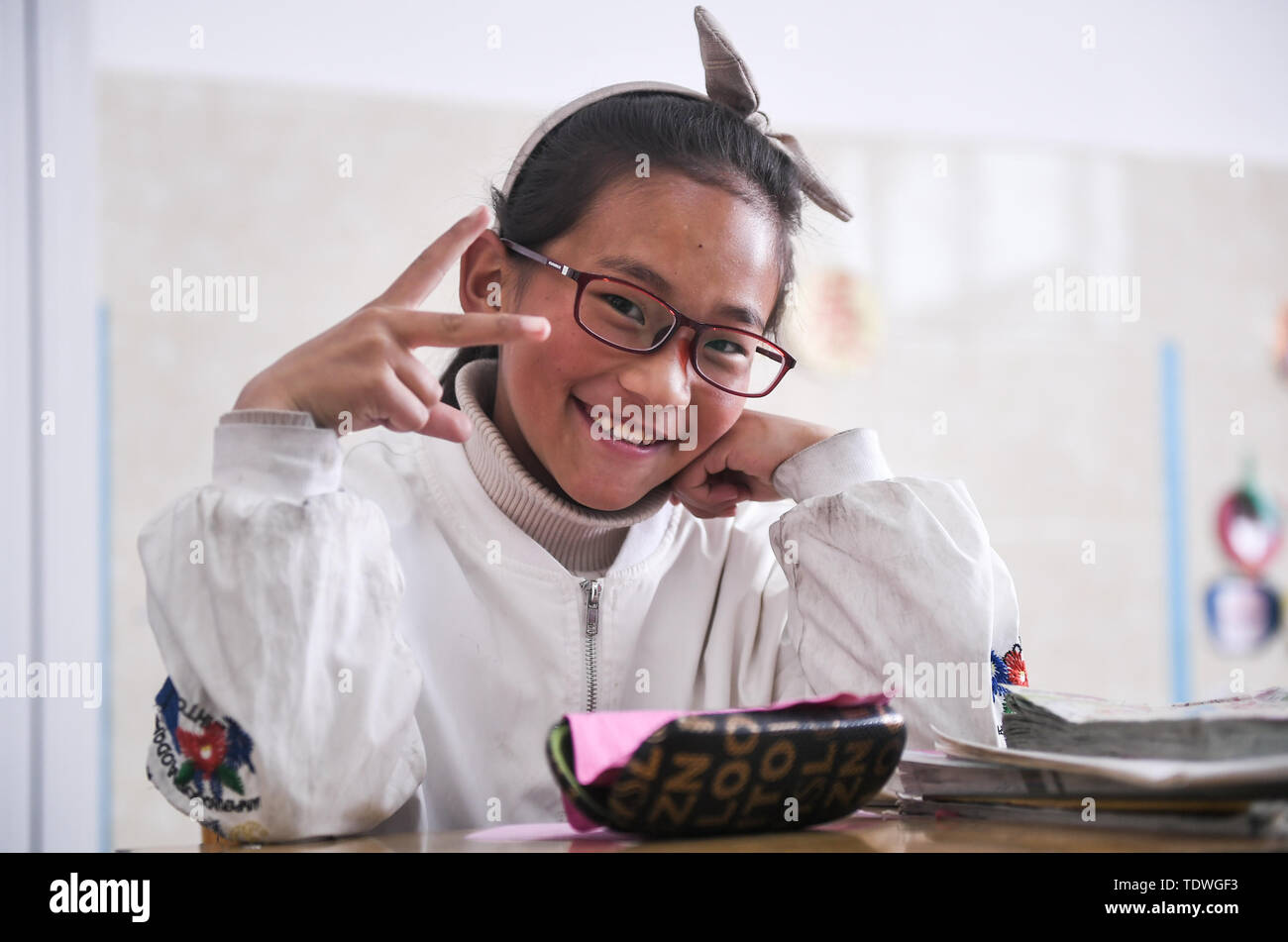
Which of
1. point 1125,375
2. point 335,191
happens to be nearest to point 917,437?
point 1125,375

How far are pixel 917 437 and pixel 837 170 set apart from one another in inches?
28.5

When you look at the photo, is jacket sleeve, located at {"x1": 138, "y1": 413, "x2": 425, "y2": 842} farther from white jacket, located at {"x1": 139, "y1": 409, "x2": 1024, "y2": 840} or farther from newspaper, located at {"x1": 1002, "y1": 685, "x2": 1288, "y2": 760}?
newspaper, located at {"x1": 1002, "y1": 685, "x2": 1288, "y2": 760}

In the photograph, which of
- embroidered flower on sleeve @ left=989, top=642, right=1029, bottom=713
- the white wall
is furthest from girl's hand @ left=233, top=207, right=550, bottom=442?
the white wall

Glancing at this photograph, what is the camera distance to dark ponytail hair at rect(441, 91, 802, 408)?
3.13ft

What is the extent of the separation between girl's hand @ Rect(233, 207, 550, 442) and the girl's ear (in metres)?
0.24

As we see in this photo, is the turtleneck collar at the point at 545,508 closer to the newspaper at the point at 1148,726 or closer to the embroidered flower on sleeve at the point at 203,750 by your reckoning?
the embroidered flower on sleeve at the point at 203,750

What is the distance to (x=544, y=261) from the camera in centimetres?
91

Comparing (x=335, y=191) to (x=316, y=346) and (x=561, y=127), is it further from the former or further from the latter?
(x=316, y=346)

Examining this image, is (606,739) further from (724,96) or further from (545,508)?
(724,96)

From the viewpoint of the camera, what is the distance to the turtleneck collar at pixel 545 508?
96 cm

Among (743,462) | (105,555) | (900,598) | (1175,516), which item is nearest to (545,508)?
(743,462)

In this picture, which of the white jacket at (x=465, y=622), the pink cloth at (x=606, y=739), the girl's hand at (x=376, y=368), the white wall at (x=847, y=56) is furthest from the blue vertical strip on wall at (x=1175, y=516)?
the pink cloth at (x=606, y=739)

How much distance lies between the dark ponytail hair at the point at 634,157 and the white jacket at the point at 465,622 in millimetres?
192

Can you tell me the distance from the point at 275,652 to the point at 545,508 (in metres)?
0.32
